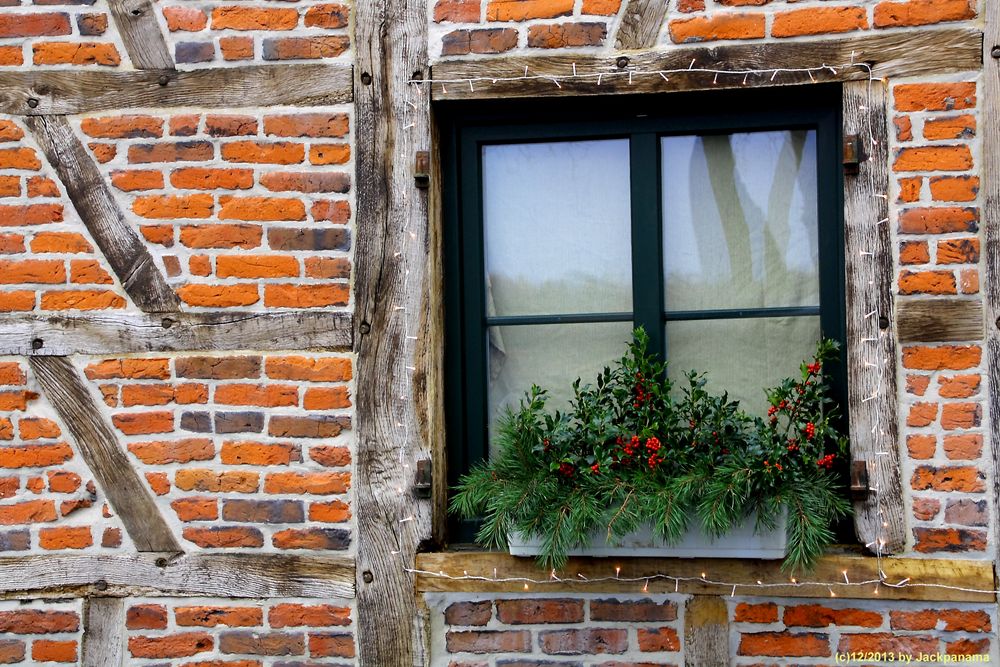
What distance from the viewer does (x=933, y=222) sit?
2658 millimetres

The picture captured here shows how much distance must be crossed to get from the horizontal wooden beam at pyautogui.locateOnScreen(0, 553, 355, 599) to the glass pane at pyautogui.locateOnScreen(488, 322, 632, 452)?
0.63 m

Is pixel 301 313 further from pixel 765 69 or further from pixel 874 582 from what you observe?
pixel 874 582

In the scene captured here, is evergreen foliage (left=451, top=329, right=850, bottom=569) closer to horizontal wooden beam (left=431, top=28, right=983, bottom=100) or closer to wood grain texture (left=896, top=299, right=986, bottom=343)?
wood grain texture (left=896, top=299, right=986, bottom=343)

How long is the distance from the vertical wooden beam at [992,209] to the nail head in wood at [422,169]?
5.10 feet

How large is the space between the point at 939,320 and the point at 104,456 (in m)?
2.44

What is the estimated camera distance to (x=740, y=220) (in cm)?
292

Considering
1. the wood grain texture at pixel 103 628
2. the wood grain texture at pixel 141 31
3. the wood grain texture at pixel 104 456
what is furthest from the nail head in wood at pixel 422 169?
the wood grain texture at pixel 103 628

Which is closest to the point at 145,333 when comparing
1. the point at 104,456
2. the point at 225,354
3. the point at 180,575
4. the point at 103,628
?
the point at 225,354

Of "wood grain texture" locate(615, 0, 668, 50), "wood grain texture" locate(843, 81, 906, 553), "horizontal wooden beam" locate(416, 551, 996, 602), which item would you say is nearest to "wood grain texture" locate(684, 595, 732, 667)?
"horizontal wooden beam" locate(416, 551, 996, 602)

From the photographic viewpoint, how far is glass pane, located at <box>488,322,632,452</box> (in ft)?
9.68

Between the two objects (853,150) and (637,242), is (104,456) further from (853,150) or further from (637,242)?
(853,150)

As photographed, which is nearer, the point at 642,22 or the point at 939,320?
the point at 939,320

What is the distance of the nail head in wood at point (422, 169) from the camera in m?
2.85

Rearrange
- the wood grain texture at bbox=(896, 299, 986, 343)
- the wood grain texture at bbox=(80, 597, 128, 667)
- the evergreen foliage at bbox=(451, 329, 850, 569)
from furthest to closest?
the wood grain texture at bbox=(80, 597, 128, 667), the wood grain texture at bbox=(896, 299, 986, 343), the evergreen foliage at bbox=(451, 329, 850, 569)
